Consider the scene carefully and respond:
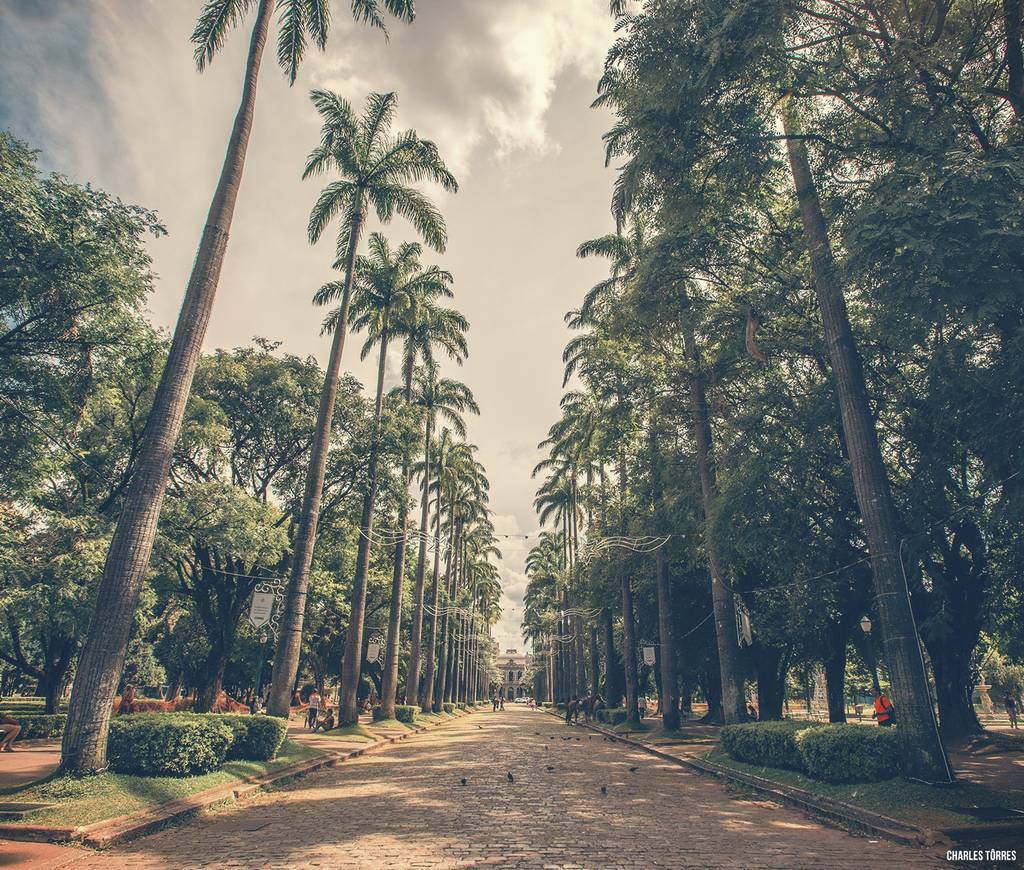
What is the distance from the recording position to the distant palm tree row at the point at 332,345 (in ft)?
30.9

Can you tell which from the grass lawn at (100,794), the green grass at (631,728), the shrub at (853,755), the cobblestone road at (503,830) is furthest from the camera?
the green grass at (631,728)

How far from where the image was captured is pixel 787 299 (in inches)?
600

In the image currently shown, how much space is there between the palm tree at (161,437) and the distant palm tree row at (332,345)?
2cm

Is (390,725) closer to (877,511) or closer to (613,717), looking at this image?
(613,717)

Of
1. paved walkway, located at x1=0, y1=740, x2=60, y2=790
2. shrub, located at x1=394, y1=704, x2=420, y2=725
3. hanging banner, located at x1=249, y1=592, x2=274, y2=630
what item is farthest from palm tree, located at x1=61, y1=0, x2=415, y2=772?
shrub, located at x1=394, y1=704, x2=420, y2=725

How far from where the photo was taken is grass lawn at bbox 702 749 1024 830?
7.92 meters

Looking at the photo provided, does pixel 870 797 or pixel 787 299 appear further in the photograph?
pixel 787 299

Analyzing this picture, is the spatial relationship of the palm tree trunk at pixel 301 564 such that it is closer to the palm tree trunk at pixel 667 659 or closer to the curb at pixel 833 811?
the curb at pixel 833 811

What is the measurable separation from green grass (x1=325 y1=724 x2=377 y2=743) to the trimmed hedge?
1417 centimetres

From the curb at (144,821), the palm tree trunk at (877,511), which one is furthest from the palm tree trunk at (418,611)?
the palm tree trunk at (877,511)

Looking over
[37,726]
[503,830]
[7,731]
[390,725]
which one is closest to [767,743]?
[503,830]

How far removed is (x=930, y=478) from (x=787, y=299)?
5252 mm

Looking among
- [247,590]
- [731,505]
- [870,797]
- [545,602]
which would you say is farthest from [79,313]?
[545,602]

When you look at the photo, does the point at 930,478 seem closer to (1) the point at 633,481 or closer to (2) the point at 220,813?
(1) the point at 633,481
